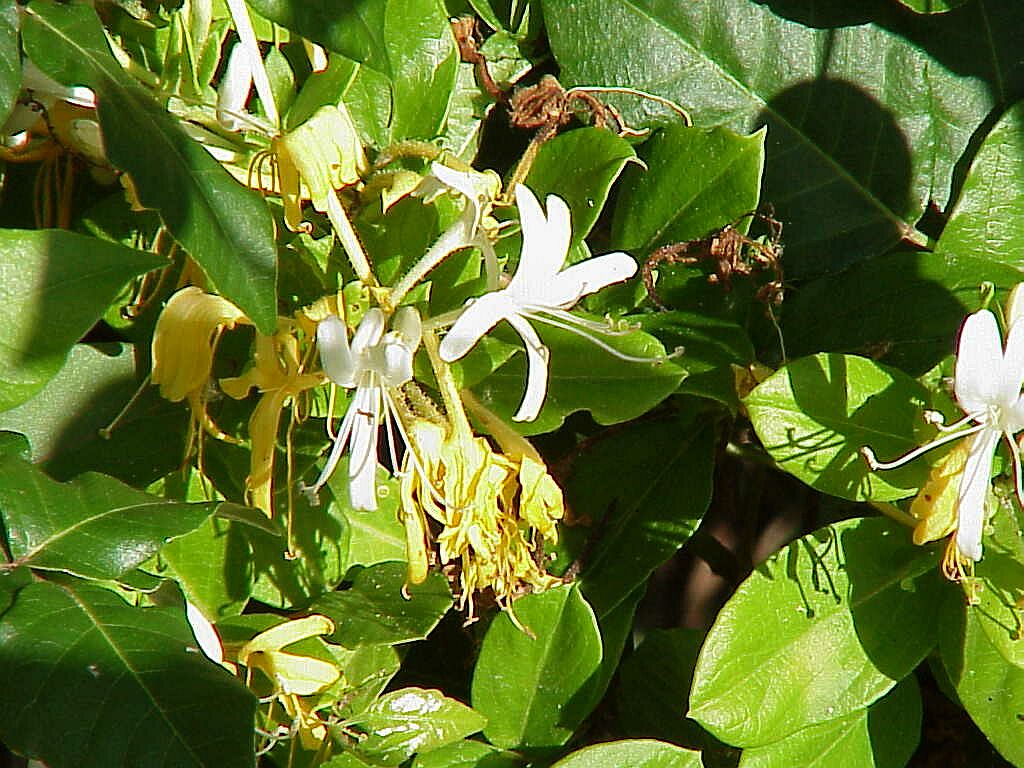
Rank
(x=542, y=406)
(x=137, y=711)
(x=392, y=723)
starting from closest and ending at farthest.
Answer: (x=137, y=711) → (x=542, y=406) → (x=392, y=723)

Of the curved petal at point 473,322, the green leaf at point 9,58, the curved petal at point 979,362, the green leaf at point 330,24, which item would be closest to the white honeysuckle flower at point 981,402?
the curved petal at point 979,362

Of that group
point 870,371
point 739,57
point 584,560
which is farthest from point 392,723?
point 739,57

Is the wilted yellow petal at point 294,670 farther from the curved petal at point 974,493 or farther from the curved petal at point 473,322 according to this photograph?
the curved petal at point 974,493

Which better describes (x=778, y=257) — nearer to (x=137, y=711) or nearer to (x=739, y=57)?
(x=739, y=57)

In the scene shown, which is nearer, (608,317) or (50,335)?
(50,335)

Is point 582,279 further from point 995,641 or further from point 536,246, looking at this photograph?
point 995,641

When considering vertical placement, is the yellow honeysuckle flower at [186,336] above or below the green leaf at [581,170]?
below
